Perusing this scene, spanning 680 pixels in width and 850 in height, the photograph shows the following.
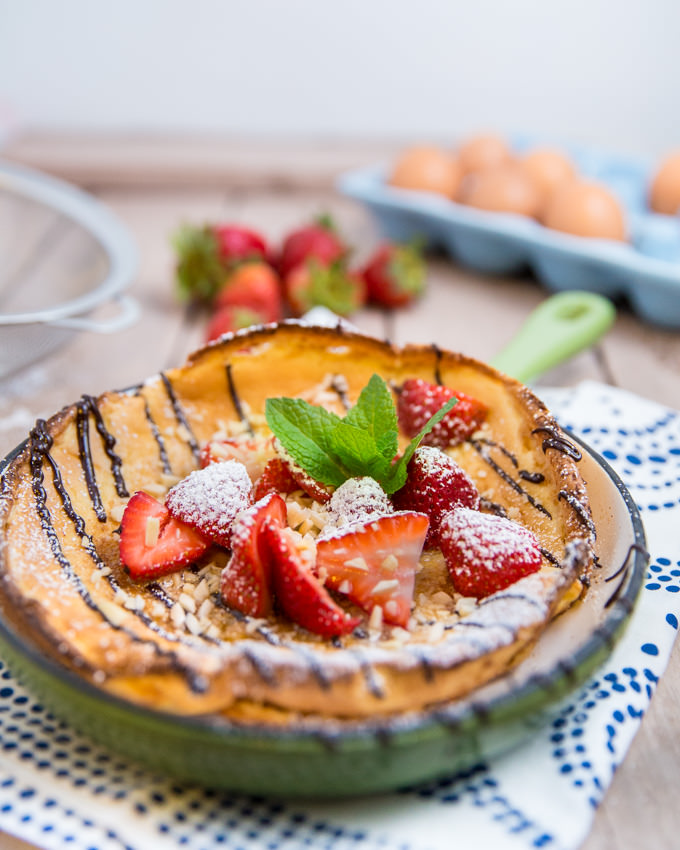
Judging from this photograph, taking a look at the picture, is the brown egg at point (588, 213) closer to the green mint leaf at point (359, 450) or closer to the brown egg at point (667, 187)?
the brown egg at point (667, 187)

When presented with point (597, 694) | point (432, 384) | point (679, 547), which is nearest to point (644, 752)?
point (597, 694)

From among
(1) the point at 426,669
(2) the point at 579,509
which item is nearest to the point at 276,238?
(2) the point at 579,509

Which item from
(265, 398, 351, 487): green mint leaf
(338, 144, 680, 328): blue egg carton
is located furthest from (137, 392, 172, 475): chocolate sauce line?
(338, 144, 680, 328): blue egg carton

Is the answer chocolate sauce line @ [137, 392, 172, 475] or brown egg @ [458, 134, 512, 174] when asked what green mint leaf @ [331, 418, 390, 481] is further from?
brown egg @ [458, 134, 512, 174]

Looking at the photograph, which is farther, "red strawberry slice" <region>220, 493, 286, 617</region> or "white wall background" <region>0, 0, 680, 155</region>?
"white wall background" <region>0, 0, 680, 155</region>

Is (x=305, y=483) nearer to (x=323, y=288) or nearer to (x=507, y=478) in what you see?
(x=507, y=478)

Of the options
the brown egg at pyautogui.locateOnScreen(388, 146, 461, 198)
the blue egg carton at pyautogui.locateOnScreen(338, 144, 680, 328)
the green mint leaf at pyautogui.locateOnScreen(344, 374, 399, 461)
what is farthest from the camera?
the brown egg at pyautogui.locateOnScreen(388, 146, 461, 198)
